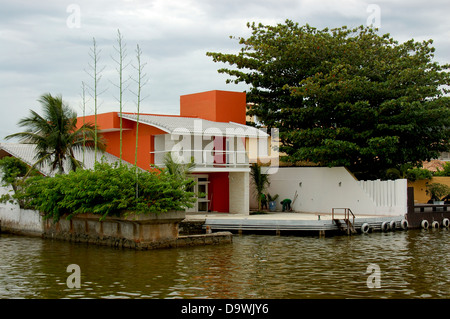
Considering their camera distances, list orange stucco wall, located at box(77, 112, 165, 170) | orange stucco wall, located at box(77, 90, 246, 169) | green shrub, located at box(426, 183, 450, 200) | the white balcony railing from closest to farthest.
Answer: the white balcony railing < orange stucco wall, located at box(77, 112, 165, 170) < orange stucco wall, located at box(77, 90, 246, 169) < green shrub, located at box(426, 183, 450, 200)

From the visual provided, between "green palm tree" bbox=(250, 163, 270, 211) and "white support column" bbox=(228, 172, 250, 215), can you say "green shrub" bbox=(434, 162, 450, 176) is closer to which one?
"green palm tree" bbox=(250, 163, 270, 211)

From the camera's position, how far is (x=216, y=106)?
111 ft

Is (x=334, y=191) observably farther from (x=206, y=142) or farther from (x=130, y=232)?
(x=130, y=232)

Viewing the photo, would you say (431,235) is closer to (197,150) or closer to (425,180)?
(197,150)

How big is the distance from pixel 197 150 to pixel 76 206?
25.1 ft

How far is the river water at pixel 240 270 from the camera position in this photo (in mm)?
13812

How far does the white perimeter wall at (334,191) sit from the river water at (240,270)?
19.9 feet

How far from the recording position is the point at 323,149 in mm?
31500

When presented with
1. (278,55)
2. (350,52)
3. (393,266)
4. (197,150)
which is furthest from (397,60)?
(393,266)

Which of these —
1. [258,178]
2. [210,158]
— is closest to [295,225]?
[210,158]

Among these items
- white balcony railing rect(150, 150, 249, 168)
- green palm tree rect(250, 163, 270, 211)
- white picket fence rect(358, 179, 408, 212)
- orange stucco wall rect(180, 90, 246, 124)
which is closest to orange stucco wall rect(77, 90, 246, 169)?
orange stucco wall rect(180, 90, 246, 124)

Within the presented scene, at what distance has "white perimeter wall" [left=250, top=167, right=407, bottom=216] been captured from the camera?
99.8 ft

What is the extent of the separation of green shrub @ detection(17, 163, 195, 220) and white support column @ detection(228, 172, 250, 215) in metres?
9.09

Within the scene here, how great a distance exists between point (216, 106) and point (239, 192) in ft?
17.8
